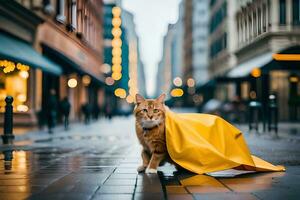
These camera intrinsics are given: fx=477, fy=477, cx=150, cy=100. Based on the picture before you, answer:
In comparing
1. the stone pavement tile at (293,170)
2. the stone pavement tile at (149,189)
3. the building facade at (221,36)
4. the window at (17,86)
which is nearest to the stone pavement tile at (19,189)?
the stone pavement tile at (149,189)

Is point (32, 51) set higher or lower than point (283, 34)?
lower

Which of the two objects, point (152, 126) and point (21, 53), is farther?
point (21, 53)

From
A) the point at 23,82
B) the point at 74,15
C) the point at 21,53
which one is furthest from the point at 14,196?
the point at 23,82

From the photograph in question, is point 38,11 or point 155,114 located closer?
point 155,114

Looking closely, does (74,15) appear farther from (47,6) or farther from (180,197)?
(47,6)

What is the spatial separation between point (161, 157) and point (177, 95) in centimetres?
13751

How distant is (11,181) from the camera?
6.57 m

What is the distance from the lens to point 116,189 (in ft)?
19.1

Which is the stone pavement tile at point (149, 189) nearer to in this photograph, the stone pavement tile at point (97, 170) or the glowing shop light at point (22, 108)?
the stone pavement tile at point (97, 170)

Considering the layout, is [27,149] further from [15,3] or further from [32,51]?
[32,51]

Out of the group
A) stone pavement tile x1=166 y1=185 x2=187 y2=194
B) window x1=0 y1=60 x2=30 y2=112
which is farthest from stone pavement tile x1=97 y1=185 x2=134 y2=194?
window x1=0 y1=60 x2=30 y2=112

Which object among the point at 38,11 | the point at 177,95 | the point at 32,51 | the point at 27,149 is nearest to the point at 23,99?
the point at 32,51

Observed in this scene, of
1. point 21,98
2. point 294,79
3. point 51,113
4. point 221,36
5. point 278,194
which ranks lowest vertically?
point 278,194

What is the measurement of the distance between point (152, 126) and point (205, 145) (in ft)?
2.73
